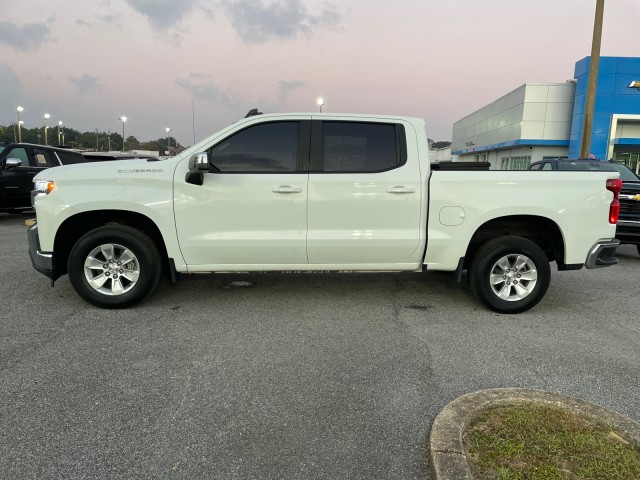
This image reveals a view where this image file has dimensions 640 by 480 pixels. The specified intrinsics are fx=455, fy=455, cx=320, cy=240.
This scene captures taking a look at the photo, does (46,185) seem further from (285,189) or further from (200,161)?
(285,189)

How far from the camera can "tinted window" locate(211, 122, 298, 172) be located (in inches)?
184

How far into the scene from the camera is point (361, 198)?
4668mm

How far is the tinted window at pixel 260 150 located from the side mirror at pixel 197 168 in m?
0.25

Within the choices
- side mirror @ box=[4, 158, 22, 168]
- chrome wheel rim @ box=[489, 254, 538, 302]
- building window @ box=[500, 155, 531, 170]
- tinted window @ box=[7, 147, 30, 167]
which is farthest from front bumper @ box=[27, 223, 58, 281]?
building window @ box=[500, 155, 531, 170]

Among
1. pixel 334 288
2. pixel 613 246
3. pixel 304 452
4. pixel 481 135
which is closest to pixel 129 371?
pixel 304 452

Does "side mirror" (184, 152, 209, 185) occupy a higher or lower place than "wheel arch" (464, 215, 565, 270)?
higher

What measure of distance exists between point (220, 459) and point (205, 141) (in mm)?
3198

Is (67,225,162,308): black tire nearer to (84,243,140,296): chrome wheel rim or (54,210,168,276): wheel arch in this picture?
(84,243,140,296): chrome wheel rim

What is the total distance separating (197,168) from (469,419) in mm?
3133

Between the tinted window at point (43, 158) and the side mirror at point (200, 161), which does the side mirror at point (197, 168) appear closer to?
the side mirror at point (200, 161)

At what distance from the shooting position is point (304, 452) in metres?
2.53

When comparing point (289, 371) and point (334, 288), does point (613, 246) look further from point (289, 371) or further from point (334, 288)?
point (289, 371)

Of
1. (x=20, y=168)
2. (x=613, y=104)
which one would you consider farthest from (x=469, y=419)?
(x=613, y=104)

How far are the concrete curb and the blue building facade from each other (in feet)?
91.1
